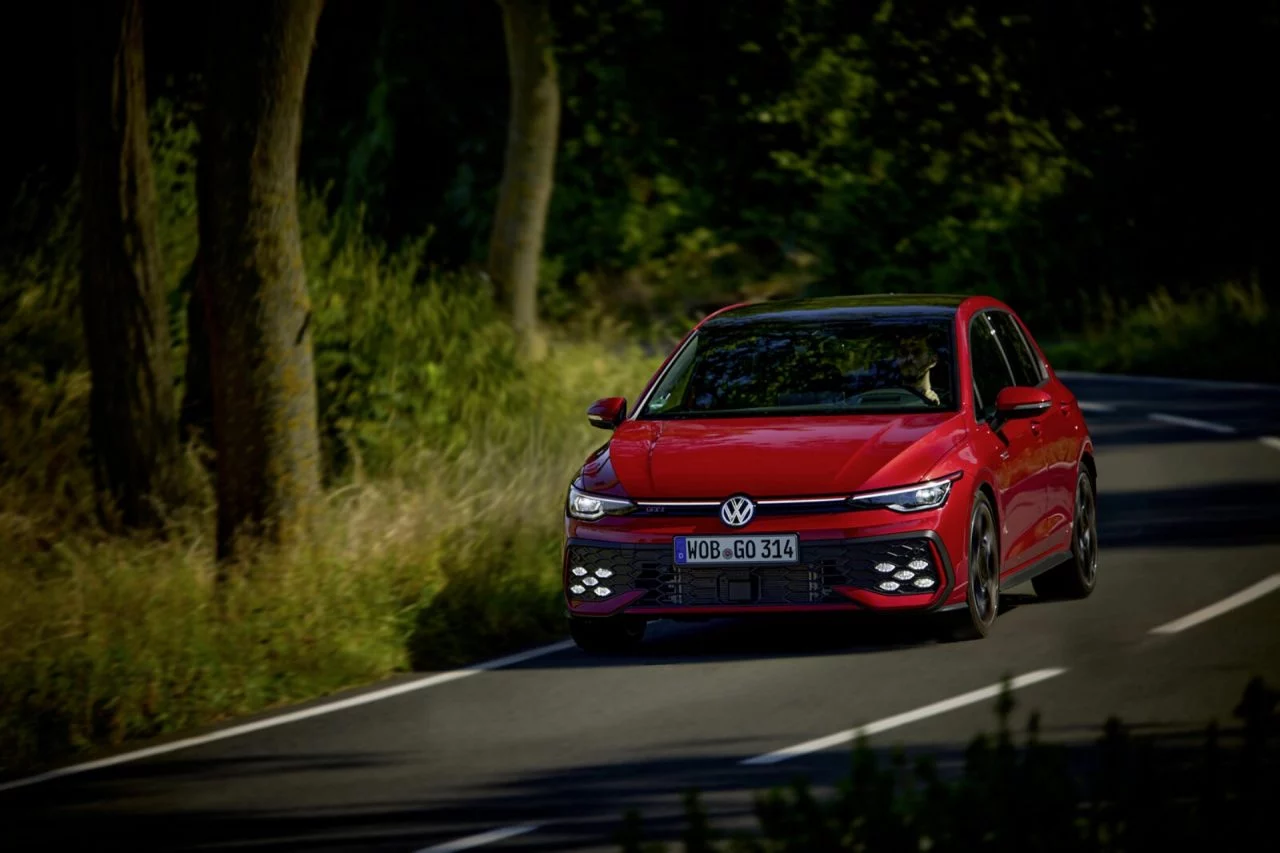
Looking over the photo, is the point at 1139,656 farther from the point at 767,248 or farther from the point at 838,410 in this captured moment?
the point at 767,248

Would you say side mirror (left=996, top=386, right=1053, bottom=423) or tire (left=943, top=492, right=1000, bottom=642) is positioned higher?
side mirror (left=996, top=386, right=1053, bottom=423)

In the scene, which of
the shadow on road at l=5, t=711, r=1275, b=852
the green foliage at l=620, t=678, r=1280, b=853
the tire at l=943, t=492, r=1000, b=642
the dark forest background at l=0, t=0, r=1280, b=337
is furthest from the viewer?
the dark forest background at l=0, t=0, r=1280, b=337

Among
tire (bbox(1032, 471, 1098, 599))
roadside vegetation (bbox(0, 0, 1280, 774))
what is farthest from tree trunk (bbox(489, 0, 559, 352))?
tire (bbox(1032, 471, 1098, 599))

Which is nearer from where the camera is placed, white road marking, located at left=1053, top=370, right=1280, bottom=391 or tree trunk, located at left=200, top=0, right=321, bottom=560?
tree trunk, located at left=200, top=0, right=321, bottom=560

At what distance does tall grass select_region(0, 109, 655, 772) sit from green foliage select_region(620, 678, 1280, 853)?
4957 millimetres

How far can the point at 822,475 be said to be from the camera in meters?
11.4

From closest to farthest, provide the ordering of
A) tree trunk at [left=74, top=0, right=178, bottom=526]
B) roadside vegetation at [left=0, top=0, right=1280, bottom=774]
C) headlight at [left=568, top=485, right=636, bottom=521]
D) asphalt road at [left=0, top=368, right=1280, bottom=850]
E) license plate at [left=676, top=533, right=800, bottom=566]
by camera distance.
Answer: asphalt road at [left=0, top=368, right=1280, bottom=850] → license plate at [left=676, top=533, right=800, bottom=566] → headlight at [left=568, top=485, right=636, bottom=521] → roadside vegetation at [left=0, top=0, right=1280, bottom=774] → tree trunk at [left=74, top=0, right=178, bottom=526]

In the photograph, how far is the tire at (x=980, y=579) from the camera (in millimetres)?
11781

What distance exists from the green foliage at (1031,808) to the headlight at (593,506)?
5476mm

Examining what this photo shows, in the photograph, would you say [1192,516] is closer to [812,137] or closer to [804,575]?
[804,575]

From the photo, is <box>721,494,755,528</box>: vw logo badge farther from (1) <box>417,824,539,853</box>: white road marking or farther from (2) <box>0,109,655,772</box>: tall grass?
→ (1) <box>417,824,539,853</box>: white road marking

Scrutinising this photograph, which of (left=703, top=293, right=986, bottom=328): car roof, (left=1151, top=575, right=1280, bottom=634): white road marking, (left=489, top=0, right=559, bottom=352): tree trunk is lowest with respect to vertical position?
(left=1151, top=575, right=1280, bottom=634): white road marking

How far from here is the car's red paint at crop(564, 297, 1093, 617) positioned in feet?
37.3

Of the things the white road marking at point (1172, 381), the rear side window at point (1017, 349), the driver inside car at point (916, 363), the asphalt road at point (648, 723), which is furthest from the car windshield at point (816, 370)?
the white road marking at point (1172, 381)
